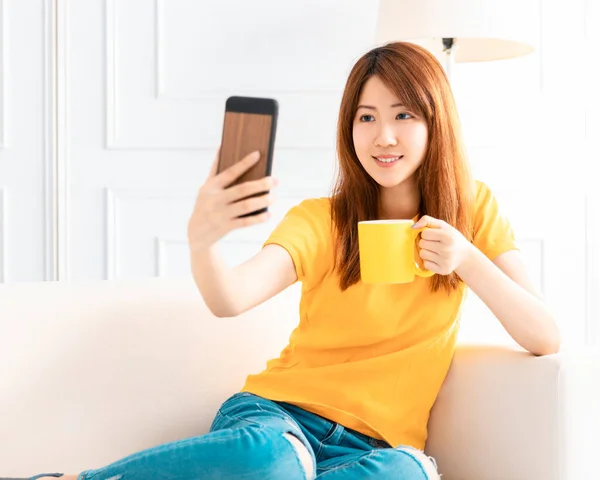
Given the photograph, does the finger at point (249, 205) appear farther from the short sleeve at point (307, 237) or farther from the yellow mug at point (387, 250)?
the short sleeve at point (307, 237)

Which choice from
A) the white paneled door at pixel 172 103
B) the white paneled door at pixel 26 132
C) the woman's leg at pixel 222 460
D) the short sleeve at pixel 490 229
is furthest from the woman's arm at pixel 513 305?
the white paneled door at pixel 26 132

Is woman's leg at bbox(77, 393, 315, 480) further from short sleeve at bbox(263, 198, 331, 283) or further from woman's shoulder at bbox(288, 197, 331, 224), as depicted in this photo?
woman's shoulder at bbox(288, 197, 331, 224)

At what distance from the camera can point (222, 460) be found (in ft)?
3.47

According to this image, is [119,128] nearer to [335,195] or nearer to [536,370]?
[335,195]

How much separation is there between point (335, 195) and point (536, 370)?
1.57 feet

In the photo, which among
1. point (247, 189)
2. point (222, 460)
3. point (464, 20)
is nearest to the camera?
point (247, 189)

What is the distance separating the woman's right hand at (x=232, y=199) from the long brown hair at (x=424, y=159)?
18.7 inches

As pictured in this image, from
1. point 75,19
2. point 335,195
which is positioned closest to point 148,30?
point 75,19

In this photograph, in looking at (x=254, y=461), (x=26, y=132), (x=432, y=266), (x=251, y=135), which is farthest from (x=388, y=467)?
(x=26, y=132)

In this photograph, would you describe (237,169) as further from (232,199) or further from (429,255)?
(429,255)

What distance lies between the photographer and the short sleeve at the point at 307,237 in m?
1.30

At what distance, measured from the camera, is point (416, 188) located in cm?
144

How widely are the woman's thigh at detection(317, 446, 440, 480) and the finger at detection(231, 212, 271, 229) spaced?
1.35 ft

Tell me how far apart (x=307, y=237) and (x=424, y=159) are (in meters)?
0.25
